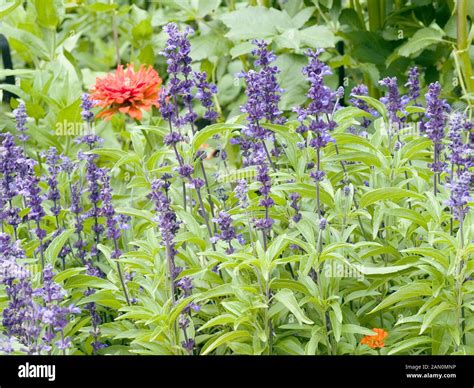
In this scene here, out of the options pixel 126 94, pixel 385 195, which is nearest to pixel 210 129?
pixel 385 195

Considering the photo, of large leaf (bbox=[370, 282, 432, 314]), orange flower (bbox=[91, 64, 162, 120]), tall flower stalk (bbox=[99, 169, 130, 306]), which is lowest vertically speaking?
large leaf (bbox=[370, 282, 432, 314])

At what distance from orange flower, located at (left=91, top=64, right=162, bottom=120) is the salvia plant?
1.69ft

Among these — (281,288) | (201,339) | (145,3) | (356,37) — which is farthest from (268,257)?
(145,3)

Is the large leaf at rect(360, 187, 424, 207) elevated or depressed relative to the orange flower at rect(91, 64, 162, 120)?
depressed

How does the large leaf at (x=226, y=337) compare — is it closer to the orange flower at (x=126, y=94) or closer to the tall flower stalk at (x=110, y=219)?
the tall flower stalk at (x=110, y=219)

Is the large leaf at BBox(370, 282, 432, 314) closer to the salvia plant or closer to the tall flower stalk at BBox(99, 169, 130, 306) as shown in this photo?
the salvia plant

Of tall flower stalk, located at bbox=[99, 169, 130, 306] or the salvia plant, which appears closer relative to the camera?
the salvia plant

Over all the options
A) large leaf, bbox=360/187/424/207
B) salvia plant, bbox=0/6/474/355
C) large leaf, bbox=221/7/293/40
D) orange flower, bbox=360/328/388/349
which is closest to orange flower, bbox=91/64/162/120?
large leaf, bbox=221/7/293/40

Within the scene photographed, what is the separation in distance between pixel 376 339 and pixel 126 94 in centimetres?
146

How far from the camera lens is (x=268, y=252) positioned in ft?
7.22

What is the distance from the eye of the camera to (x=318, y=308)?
226 centimetres

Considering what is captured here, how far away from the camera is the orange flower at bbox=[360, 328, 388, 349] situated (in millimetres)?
2203

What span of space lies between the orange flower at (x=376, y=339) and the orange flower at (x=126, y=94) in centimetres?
134

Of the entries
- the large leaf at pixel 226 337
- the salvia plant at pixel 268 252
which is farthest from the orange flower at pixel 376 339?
the large leaf at pixel 226 337
